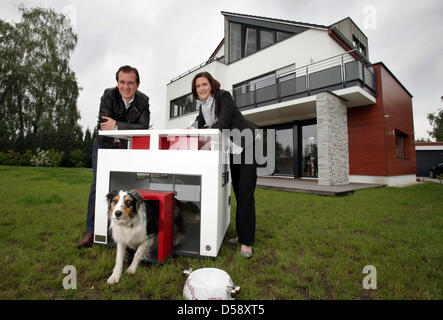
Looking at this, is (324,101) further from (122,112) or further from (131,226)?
(131,226)

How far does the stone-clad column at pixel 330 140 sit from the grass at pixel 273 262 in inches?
139

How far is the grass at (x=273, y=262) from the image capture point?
117cm

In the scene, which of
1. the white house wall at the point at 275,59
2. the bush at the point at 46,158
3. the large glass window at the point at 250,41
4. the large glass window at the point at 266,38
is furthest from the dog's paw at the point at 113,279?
the bush at the point at 46,158

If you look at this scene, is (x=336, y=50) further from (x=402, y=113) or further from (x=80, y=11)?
(x=80, y=11)

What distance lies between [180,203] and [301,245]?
1.23 meters

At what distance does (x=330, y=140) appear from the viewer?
20.8 ft

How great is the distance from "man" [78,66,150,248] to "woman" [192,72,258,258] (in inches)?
23.7

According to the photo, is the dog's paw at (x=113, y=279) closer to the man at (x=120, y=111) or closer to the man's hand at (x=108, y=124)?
the man at (x=120, y=111)

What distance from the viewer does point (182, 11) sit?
4273 millimetres

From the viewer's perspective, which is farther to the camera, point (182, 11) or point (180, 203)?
point (182, 11)

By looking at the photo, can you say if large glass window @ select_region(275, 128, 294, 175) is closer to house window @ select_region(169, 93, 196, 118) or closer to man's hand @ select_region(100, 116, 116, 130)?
house window @ select_region(169, 93, 196, 118)

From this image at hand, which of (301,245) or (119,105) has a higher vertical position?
(119,105)

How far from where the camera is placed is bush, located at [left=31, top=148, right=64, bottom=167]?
42.0 feet
